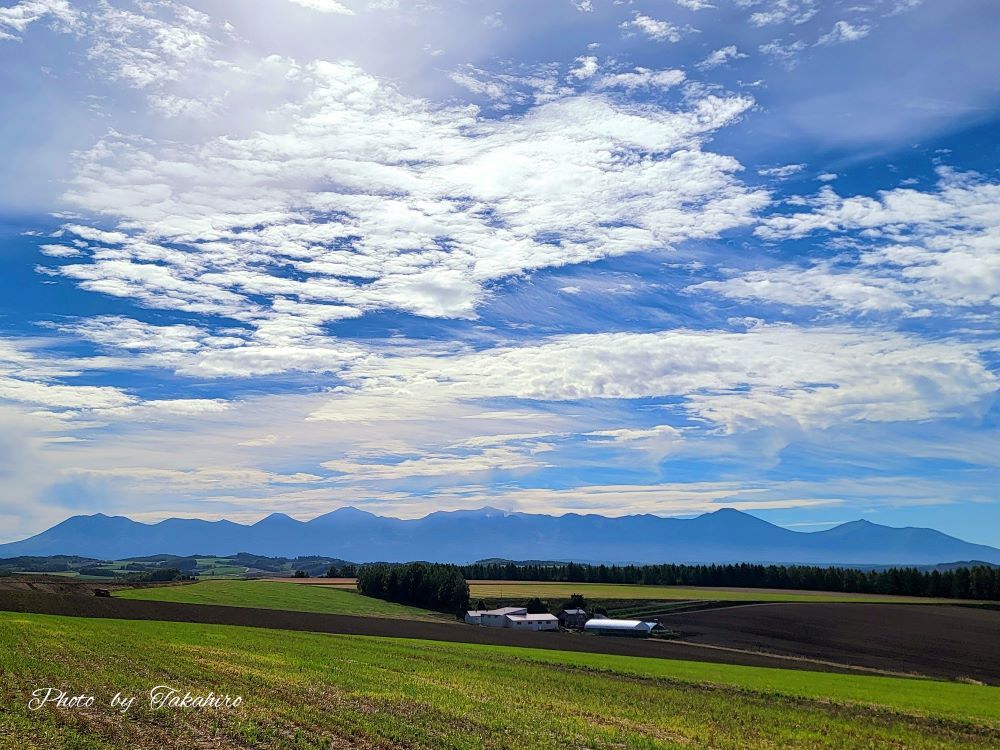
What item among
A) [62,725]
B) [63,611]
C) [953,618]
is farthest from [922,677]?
[63,611]

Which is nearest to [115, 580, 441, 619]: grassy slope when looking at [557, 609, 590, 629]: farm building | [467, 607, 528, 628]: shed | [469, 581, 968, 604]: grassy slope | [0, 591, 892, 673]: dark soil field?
[467, 607, 528, 628]: shed

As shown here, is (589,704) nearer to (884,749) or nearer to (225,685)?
(884,749)

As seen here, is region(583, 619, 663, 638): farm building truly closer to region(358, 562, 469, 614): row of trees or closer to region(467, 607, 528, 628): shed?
region(467, 607, 528, 628): shed

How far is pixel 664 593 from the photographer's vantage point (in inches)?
6462

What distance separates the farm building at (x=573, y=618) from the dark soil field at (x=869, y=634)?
1284 cm

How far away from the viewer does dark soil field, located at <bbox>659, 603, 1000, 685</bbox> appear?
238 ft

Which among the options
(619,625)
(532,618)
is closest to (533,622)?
(532,618)

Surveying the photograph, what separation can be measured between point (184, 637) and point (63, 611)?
1121 inches

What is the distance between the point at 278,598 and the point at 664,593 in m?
83.7

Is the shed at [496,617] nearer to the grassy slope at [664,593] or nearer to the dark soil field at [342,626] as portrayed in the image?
Answer: the grassy slope at [664,593]

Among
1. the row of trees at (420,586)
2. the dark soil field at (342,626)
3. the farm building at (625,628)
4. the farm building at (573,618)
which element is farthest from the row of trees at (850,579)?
the dark soil field at (342,626)

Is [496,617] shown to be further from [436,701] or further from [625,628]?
[436,701]

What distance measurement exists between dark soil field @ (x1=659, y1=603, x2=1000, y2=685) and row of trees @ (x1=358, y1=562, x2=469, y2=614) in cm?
4042

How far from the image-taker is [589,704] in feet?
117
